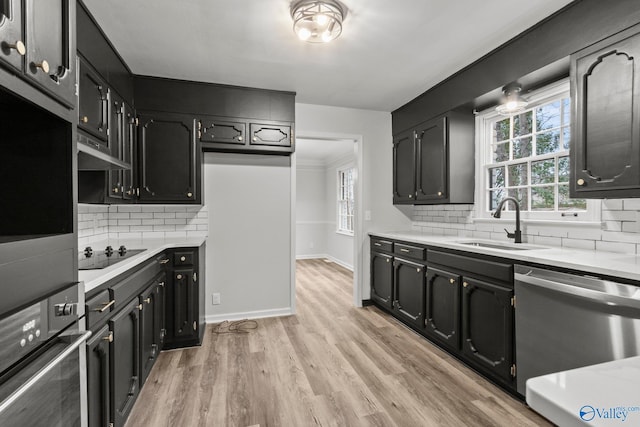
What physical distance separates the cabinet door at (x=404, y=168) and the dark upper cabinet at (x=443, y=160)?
0.02 meters

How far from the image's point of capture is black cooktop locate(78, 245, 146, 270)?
1687mm

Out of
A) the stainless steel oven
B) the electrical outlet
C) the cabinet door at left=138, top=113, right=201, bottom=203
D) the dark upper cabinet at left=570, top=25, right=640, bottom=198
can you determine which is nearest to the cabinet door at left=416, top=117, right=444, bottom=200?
the dark upper cabinet at left=570, top=25, right=640, bottom=198

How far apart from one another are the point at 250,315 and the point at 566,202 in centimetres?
318

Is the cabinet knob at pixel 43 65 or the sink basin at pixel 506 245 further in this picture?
the sink basin at pixel 506 245

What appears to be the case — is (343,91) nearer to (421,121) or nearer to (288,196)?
(421,121)

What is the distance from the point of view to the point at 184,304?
109 inches

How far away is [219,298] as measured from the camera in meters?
3.47

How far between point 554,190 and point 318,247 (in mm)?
5736

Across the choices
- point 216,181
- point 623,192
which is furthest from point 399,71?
point 216,181

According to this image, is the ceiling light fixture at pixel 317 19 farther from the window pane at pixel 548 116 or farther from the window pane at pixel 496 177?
the window pane at pixel 496 177

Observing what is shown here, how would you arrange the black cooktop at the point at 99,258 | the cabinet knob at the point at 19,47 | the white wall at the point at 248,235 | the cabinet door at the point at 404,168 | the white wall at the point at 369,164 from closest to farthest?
the cabinet knob at the point at 19,47, the black cooktop at the point at 99,258, the white wall at the point at 248,235, the cabinet door at the point at 404,168, the white wall at the point at 369,164

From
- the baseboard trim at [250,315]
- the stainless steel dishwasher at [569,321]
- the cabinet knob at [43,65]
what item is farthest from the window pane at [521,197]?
the cabinet knob at [43,65]

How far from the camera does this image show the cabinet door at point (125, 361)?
5.16ft

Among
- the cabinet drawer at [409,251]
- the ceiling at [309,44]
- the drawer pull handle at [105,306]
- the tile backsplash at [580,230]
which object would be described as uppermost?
the ceiling at [309,44]
